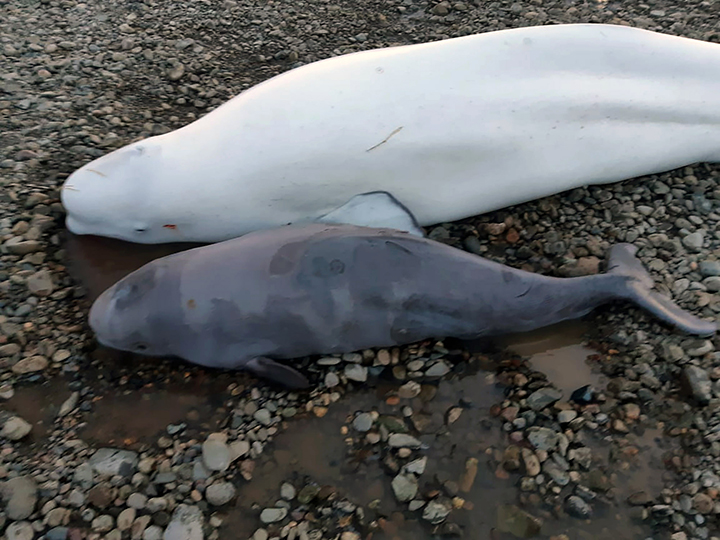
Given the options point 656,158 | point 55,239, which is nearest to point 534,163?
point 656,158

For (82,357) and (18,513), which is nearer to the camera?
(18,513)

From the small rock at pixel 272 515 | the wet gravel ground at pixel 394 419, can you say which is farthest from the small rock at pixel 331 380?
the small rock at pixel 272 515

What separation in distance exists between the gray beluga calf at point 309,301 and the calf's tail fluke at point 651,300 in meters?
0.01

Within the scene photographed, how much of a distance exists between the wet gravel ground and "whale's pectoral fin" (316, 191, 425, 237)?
39cm

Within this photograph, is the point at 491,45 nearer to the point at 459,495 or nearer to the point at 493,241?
the point at 493,241

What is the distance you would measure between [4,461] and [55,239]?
63.1 inches

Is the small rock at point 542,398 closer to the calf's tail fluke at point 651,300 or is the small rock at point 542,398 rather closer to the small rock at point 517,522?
the small rock at point 517,522

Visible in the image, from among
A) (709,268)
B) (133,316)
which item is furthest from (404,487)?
(709,268)

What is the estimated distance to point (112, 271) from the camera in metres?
4.15

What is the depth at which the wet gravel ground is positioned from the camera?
3004 millimetres

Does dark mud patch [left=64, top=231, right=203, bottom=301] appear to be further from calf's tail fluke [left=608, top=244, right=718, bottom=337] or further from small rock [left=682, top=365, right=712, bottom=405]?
small rock [left=682, top=365, right=712, bottom=405]

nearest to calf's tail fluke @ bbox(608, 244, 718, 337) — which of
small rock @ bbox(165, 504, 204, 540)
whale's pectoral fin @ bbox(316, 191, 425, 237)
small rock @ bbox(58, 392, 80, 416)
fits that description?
whale's pectoral fin @ bbox(316, 191, 425, 237)

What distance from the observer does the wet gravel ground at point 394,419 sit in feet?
9.86

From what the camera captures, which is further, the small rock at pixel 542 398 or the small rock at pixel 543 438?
the small rock at pixel 542 398
